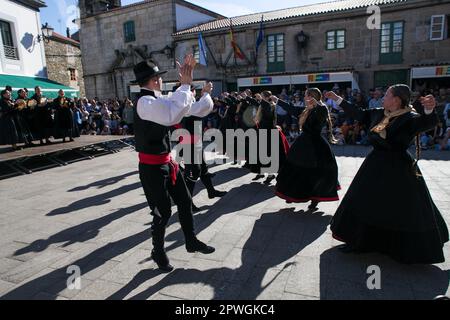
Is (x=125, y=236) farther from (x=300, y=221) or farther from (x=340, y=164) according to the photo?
(x=340, y=164)

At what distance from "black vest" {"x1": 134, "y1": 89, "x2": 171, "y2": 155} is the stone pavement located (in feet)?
4.20

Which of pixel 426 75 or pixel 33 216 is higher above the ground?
pixel 426 75

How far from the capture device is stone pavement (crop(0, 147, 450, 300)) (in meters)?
2.96

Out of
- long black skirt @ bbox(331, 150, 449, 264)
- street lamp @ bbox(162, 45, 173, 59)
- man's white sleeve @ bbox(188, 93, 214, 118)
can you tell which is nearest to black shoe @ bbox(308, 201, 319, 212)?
long black skirt @ bbox(331, 150, 449, 264)

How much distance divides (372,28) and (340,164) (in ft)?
38.7

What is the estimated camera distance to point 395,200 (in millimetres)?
3229

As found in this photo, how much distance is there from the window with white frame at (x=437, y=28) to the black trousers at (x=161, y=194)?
17.3 metres

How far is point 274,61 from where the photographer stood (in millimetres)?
19219

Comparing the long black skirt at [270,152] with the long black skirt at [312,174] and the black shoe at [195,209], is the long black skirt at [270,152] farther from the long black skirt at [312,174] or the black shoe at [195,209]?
the black shoe at [195,209]

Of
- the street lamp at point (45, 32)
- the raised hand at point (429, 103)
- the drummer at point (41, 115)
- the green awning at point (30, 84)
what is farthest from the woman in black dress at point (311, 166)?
the street lamp at point (45, 32)

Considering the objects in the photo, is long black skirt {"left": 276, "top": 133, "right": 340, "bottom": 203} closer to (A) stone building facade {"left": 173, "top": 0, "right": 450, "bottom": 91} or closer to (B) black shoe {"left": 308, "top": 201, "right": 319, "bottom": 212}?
(B) black shoe {"left": 308, "top": 201, "right": 319, "bottom": 212}

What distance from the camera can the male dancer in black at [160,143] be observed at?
2.80m

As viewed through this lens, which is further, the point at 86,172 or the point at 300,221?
the point at 86,172
